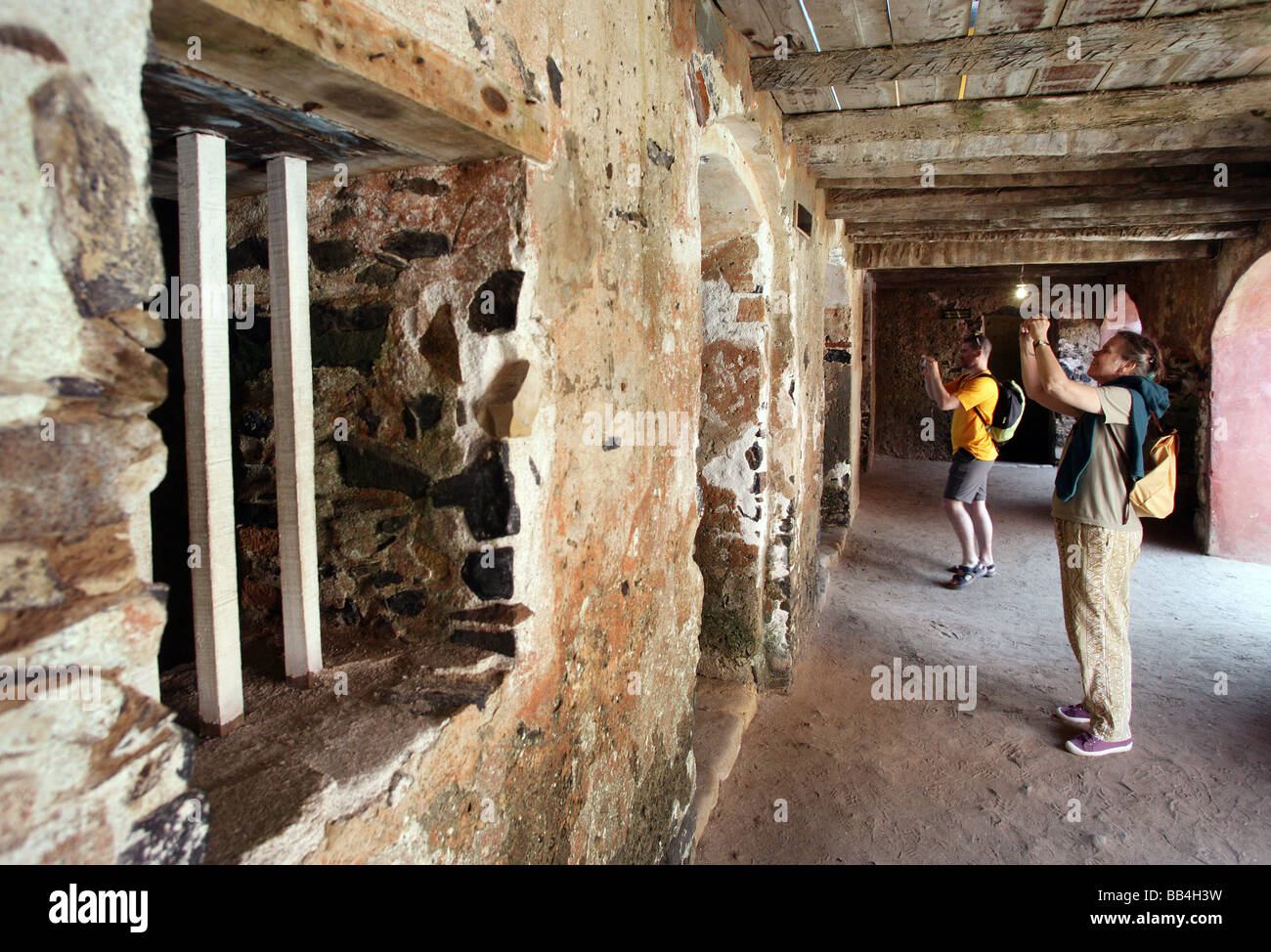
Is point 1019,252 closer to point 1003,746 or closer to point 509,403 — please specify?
point 1003,746

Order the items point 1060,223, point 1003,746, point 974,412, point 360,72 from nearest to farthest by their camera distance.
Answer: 1. point 360,72
2. point 1003,746
3. point 1060,223
4. point 974,412

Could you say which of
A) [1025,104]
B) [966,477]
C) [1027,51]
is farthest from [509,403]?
[966,477]

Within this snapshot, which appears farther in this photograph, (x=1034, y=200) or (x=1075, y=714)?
(x=1034, y=200)

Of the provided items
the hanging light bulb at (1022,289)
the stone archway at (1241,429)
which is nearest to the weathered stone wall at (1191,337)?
the stone archway at (1241,429)

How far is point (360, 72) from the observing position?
100 centimetres

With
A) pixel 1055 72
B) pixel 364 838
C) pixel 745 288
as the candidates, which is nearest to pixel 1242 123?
pixel 1055 72

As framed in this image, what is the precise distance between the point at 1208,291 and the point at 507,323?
6759 mm

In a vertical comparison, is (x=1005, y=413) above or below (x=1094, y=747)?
above

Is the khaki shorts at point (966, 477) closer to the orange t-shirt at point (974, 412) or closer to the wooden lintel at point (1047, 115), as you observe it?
the orange t-shirt at point (974, 412)

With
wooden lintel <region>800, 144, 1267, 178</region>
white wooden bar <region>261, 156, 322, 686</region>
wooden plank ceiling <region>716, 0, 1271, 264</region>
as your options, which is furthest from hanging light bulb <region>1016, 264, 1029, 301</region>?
white wooden bar <region>261, 156, 322, 686</region>

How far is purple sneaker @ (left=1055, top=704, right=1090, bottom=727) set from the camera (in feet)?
10.9

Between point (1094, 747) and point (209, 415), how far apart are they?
11.0ft

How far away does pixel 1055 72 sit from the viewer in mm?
2809
